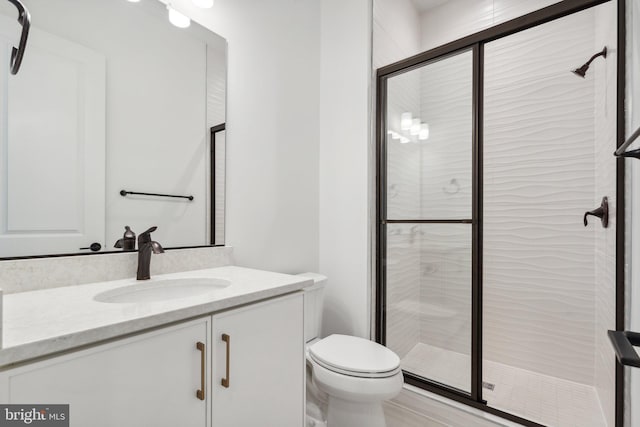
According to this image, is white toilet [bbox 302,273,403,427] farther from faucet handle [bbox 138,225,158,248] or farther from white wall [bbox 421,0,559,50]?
white wall [bbox 421,0,559,50]

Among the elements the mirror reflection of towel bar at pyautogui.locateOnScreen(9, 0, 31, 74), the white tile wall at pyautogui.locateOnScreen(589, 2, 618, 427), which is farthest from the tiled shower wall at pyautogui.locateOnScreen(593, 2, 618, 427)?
the mirror reflection of towel bar at pyautogui.locateOnScreen(9, 0, 31, 74)

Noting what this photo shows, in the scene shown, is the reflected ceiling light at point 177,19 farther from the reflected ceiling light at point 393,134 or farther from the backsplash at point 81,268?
the reflected ceiling light at point 393,134

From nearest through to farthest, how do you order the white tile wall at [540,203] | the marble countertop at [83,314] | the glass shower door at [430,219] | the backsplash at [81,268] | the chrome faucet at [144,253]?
the marble countertop at [83,314], the backsplash at [81,268], the chrome faucet at [144,253], the glass shower door at [430,219], the white tile wall at [540,203]

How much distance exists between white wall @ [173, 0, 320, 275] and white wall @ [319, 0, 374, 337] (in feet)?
0.25

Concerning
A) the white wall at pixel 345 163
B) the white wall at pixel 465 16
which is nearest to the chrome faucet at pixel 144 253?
the white wall at pixel 345 163

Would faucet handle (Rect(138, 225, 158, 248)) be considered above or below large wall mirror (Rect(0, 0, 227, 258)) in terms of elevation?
below

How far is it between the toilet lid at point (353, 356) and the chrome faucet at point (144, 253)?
2.80ft

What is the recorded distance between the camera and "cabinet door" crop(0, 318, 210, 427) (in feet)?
2.03

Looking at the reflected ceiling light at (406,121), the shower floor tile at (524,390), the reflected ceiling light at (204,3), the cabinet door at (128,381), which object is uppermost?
the reflected ceiling light at (204,3)

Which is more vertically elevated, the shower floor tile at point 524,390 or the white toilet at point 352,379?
the white toilet at point 352,379

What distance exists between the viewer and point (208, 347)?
88 centimetres

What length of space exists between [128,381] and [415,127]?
185 cm

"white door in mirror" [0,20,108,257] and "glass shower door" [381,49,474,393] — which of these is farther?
"glass shower door" [381,49,474,393]

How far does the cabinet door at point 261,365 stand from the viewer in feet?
3.03
